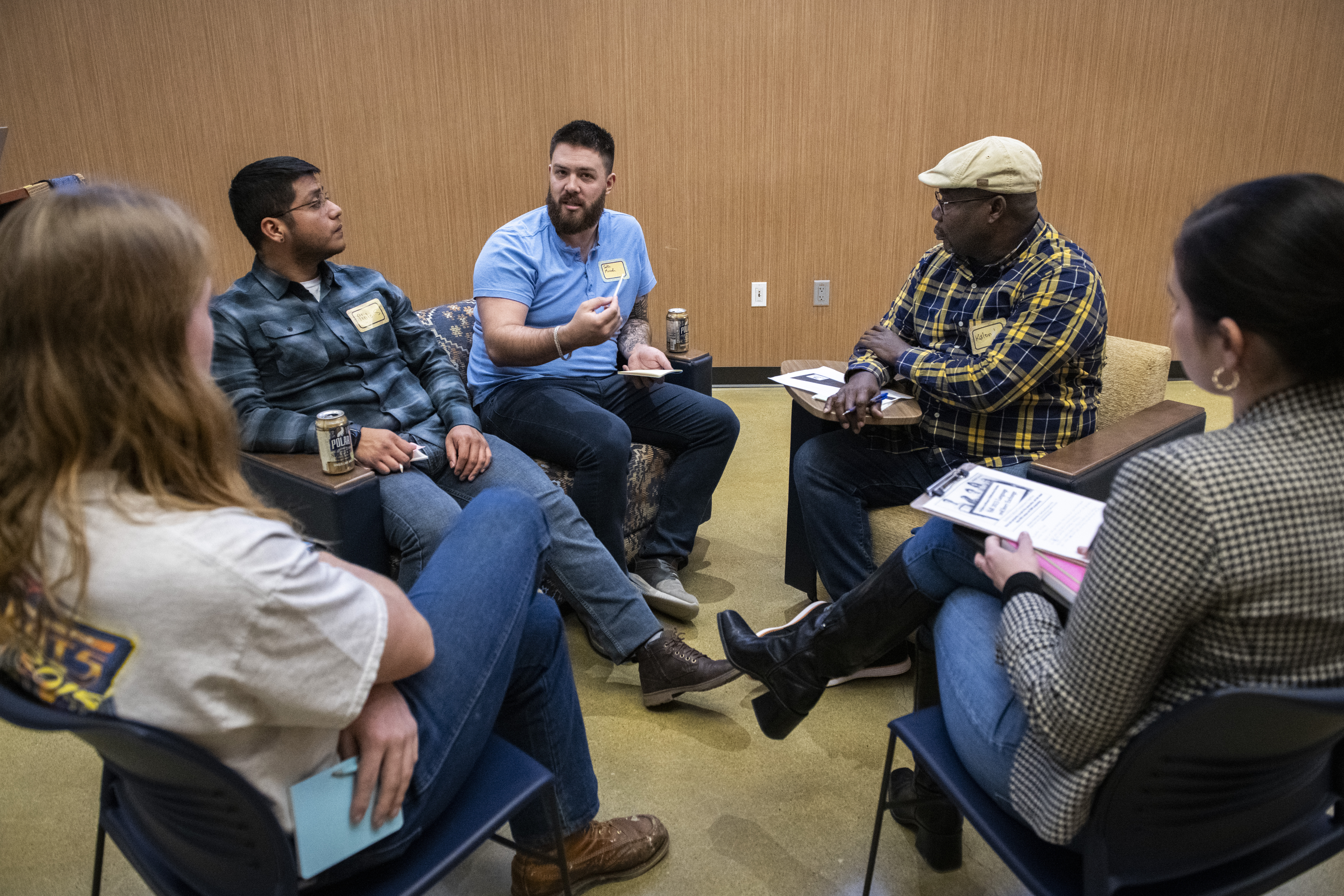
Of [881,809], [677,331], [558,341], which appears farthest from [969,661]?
[677,331]

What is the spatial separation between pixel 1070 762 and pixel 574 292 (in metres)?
1.92

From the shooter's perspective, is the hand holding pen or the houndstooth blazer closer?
the houndstooth blazer

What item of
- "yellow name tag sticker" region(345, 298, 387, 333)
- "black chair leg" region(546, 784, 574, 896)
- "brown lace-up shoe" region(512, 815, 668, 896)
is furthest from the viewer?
"yellow name tag sticker" region(345, 298, 387, 333)

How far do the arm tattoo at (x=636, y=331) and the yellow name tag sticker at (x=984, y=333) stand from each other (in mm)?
1046

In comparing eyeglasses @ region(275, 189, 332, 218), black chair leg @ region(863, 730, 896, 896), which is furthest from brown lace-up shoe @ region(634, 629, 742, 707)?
eyeglasses @ region(275, 189, 332, 218)

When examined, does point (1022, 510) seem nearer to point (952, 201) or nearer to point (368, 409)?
point (952, 201)

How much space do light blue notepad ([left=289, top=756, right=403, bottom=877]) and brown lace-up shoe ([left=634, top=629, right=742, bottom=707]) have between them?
106 cm

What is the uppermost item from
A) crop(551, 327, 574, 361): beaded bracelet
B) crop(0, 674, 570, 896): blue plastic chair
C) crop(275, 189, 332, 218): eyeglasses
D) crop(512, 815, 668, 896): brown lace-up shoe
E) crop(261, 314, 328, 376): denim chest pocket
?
crop(275, 189, 332, 218): eyeglasses

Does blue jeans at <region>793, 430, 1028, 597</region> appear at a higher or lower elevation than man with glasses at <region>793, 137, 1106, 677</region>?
lower

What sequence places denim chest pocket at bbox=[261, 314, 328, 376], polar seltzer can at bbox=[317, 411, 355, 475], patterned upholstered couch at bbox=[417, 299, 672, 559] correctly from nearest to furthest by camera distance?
1. polar seltzer can at bbox=[317, 411, 355, 475]
2. denim chest pocket at bbox=[261, 314, 328, 376]
3. patterned upholstered couch at bbox=[417, 299, 672, 559]

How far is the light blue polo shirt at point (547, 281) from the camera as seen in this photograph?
244 cm

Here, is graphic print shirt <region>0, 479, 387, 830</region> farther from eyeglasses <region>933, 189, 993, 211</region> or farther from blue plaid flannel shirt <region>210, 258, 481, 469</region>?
eyeglasses <region>933, 189, 993, 211</region>

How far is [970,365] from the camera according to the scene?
1.94m

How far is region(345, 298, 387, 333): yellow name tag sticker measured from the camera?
2145 mm
